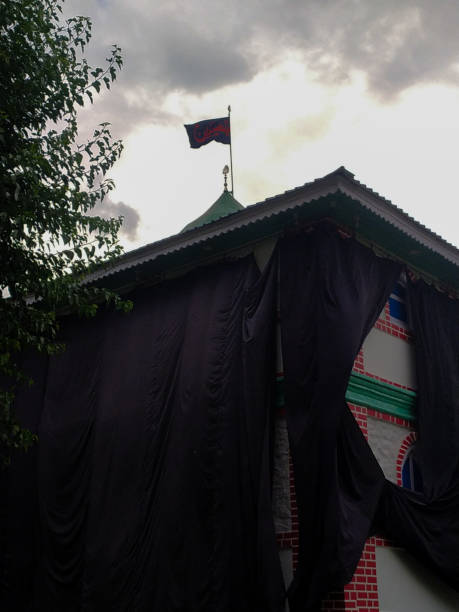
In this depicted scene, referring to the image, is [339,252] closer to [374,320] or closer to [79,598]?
[374,320]

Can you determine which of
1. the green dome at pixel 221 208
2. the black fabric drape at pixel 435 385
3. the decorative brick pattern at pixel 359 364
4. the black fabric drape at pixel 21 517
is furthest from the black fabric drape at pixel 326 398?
the green dome at pixel 221 208

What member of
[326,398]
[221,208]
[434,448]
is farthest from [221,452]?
[221,208]

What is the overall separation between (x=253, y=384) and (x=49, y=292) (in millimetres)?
2990

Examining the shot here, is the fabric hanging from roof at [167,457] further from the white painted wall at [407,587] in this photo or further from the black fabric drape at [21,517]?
the white painted wall at [407,587]

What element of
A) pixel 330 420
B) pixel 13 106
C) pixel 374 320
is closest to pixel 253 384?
pixel 330 420

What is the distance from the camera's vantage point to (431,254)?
1196cm

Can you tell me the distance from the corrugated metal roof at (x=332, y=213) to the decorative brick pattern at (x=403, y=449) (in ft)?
9.55

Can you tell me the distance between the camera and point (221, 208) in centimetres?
1747

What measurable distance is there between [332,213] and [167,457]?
4.29 meters

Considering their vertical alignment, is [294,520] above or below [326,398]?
below

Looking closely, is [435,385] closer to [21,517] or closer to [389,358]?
[389,358]

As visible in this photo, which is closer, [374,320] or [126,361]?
[374,320]

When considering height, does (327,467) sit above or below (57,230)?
below

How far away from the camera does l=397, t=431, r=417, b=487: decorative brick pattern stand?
10883 mm
